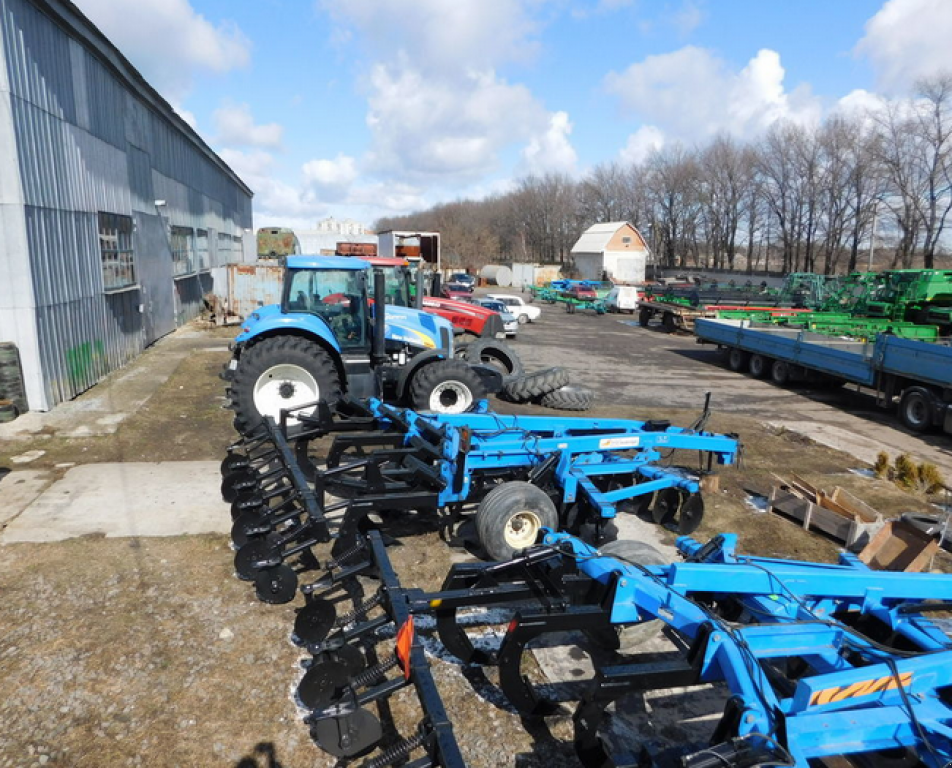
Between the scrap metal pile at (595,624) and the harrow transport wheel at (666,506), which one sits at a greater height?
the scrap metal pile at (595,624)

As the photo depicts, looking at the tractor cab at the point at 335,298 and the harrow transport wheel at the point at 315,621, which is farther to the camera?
the tractor cab at the point at 335,298

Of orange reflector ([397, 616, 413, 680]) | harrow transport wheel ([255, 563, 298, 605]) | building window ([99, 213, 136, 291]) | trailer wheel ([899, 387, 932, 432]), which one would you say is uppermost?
building window ([99, 213, 136, 291])

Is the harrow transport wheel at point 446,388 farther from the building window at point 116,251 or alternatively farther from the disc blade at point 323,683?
the building window at point 116,251

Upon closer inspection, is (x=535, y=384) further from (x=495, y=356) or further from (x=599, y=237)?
(x=599, y=237)

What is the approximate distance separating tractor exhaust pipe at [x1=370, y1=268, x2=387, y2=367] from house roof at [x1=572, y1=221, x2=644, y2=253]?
47.2 meters

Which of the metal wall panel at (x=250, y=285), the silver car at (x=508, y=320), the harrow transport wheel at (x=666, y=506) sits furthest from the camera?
the silver car at (x=508, y=320)

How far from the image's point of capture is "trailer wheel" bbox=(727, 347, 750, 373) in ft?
53.3

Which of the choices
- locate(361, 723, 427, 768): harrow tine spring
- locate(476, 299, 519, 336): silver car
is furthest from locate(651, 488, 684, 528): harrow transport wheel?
locate(476, 299, 519, 336): silver car

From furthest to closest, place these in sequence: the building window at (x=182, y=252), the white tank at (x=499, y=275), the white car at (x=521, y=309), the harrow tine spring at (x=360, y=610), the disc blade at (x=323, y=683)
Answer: the white tank at (x=499, y=275), the white car at (x=521, y=309), the building window at (x=182, y=252), the harrow tine spring at (x=360, y=610), the disc blade at (x=323, y=683)

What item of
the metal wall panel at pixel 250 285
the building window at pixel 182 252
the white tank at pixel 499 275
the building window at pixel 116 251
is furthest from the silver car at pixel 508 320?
the white tank at pixel 499 275

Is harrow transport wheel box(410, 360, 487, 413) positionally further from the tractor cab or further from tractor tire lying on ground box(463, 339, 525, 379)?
tractor tire lying on ground box(463, 339, 525, 379)

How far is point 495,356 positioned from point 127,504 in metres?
6.58

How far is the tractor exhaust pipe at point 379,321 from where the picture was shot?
25.2 feet

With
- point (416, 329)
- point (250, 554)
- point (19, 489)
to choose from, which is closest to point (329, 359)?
point (416, 329)
